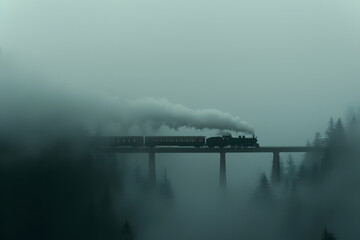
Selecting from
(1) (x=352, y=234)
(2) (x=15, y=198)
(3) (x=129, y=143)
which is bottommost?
(1) (x=352, y=234)

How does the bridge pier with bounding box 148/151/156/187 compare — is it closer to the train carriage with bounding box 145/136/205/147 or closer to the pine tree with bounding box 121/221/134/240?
the train carriage with bounding box 145/136/205/147

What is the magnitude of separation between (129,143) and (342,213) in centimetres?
4340

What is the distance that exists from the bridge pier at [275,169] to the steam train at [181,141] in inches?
373

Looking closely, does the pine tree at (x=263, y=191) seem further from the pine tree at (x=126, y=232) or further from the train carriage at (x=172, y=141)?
the pine tree at (x=126, y=232)

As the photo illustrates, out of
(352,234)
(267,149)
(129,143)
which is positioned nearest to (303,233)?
(352,234)

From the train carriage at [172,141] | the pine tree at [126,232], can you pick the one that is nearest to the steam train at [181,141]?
the train carriage at [172,141]

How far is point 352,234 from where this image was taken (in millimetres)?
119000

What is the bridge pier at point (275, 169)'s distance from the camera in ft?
484

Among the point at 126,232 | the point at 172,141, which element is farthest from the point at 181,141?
the point at 126,232

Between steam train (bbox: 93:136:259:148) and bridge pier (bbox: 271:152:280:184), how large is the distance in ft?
31.1

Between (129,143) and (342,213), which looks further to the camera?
(129,143)

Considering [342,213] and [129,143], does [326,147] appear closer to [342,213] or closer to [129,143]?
[342,213]

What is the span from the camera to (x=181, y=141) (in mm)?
140250

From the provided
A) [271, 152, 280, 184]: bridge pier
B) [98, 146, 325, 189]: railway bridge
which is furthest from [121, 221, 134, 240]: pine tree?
[271, 152, 280, 184]: bridge pier
